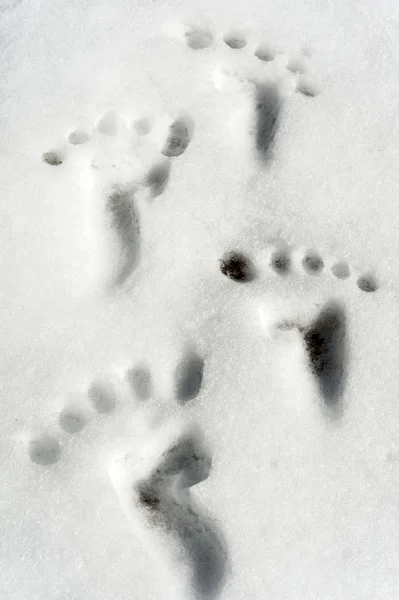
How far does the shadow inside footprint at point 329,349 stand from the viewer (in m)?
1.15

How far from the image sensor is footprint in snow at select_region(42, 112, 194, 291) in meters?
1.20

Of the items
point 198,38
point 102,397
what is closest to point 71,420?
point 102,397

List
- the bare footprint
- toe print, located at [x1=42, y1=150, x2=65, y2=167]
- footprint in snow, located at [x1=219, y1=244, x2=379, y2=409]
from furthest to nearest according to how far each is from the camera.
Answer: toe print, located at [x1=42, y1=150, x2=65, y2=167], footprint in snow, located at [x1=219, y1=244, x2=379, y2=409], the bare footprint

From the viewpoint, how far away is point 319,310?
47.1 inches

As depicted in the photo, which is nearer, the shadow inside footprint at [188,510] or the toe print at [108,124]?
the shadow inside footprint at [188,510]

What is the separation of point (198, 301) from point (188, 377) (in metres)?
0.13

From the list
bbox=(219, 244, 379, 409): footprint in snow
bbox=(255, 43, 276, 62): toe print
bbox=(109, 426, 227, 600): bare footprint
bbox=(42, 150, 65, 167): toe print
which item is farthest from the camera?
bbox=(255, 43, 276, 62): toe print

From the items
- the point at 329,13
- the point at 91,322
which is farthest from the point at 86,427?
the point at 329,13

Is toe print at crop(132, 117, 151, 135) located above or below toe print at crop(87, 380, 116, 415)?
above

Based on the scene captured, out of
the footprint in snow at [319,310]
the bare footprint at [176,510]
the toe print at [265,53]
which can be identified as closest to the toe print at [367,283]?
the footprint in snow at [319,310]

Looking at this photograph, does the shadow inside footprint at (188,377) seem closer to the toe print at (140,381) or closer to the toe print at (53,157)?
the toe print at (140,381)

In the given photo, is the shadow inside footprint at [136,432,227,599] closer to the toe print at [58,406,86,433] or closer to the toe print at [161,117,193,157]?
the toe print at [58,406,86,433]

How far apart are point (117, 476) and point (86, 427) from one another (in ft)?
0.31

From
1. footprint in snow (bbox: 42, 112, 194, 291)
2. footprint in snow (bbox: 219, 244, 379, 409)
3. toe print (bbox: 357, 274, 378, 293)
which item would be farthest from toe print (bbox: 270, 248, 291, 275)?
footprint in snow (bbox: 42, 112, 194, 291)
